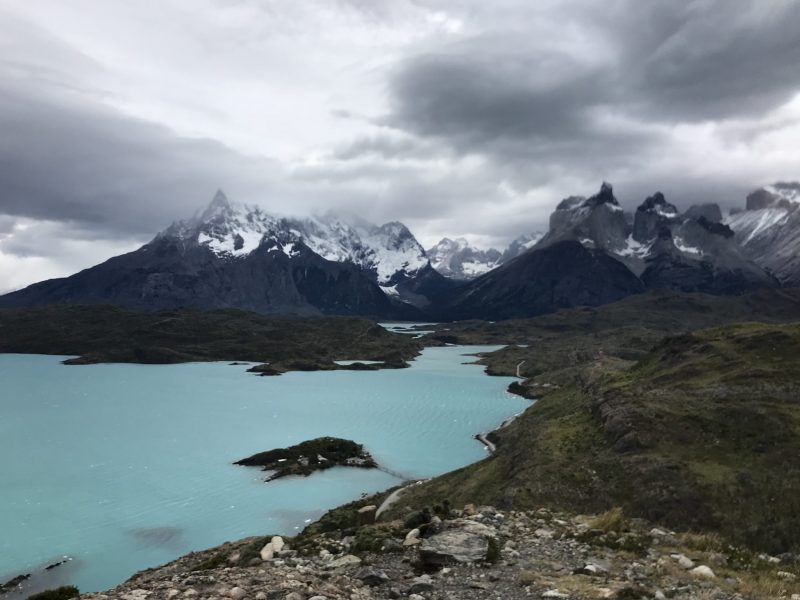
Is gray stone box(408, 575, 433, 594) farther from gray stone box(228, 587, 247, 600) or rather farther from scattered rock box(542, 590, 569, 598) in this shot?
gray stone box(228, 587, 247, 600)

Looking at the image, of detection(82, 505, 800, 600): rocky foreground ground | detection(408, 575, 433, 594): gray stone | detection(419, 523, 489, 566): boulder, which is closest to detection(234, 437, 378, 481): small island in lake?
detection(82, 505, 800, 600): rocky foreground ground

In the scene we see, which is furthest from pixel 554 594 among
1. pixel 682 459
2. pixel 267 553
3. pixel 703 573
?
pixel 682 459

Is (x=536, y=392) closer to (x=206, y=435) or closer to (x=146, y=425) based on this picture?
(x=206, y=435)

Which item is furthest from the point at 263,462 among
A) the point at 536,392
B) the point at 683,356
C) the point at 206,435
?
the point at 536,392

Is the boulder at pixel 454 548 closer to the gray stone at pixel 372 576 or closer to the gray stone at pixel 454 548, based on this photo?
the gray stone at pixel 454 548

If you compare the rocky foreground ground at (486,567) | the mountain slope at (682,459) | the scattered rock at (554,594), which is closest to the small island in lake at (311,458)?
the mountain slope at (682,459)
